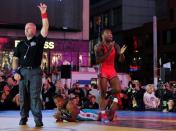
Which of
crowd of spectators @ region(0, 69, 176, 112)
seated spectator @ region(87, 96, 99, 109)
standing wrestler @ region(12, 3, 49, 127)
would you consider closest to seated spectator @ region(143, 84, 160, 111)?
crowd of spectators @ region(0, 69, 176, 112)

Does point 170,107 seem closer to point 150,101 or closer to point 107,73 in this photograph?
point 150,101

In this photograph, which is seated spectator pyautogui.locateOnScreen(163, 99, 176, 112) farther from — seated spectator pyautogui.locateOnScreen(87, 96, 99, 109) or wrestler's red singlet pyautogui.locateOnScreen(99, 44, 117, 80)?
wrestler's red singlet pyautogui.locateOnScreen(99, 44, 117, 80)

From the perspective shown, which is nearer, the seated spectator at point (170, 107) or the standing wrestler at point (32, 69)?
the standing wrestler at point (32, 69)

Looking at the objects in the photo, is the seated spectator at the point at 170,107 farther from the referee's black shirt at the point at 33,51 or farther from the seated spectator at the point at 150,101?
the referee's black shirt at the point at 33,51

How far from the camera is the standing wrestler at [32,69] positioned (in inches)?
279

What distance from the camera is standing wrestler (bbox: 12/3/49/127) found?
7.09m

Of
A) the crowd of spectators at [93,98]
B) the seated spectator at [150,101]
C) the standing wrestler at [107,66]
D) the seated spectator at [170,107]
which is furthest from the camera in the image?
the seated spectator at [150,101]

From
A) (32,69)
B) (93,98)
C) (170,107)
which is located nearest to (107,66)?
(32,69)

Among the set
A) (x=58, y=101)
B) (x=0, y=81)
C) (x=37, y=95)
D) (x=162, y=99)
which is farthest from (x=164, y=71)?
(x=37, y=95)

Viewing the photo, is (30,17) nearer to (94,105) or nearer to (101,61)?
(94,105)

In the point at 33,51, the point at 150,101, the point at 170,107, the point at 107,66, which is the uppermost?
the point at 33,51

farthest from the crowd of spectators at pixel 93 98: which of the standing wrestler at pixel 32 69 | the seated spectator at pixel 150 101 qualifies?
the standing wrestler at pixel 32 69

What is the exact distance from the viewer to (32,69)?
716 centimetres

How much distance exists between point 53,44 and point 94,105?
1490 cm
